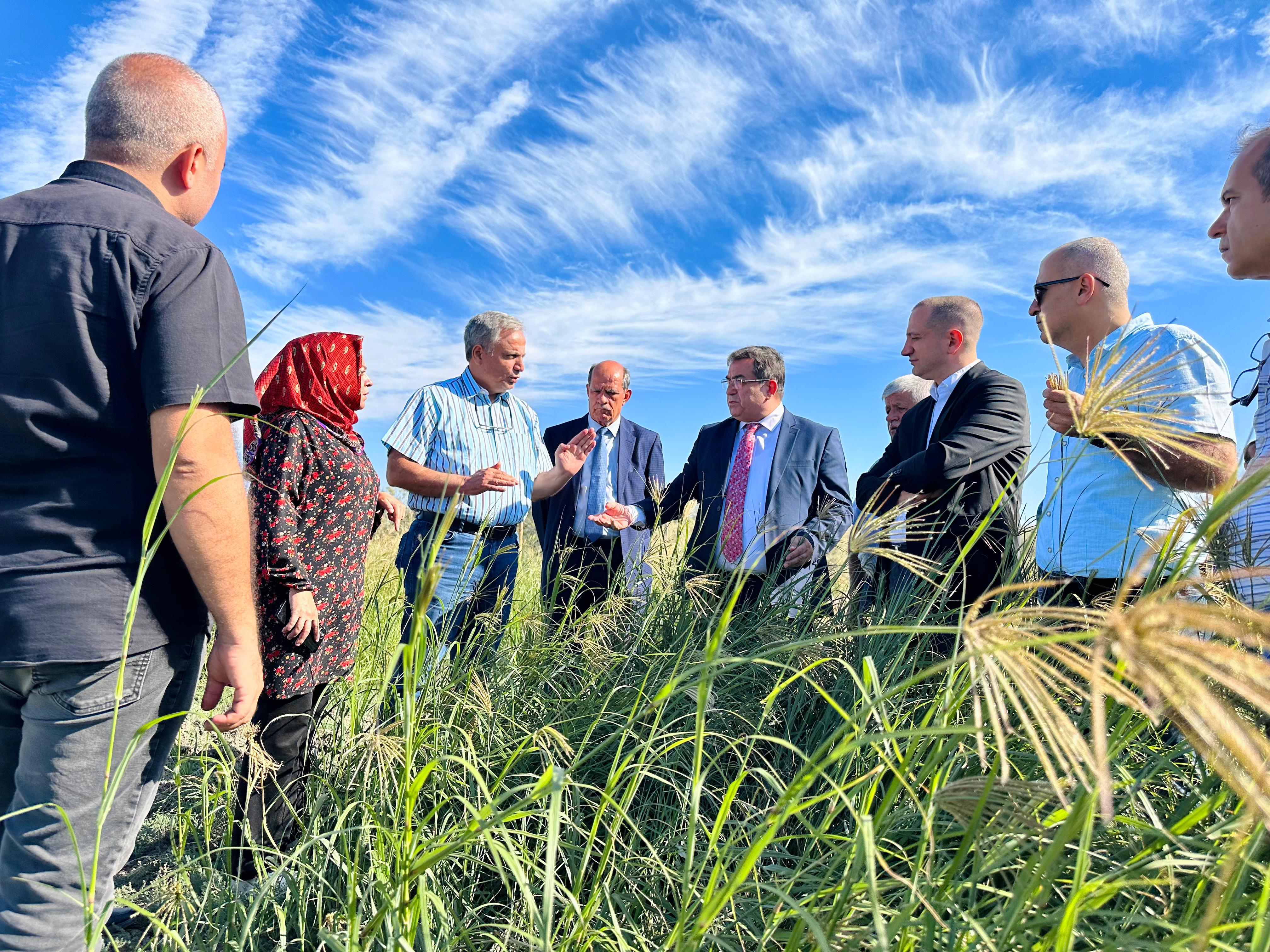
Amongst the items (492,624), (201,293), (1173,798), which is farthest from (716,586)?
(201,293)

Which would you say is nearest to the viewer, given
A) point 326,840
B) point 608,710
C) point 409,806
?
point 409,806

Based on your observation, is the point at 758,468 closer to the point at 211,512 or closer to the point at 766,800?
the point at 766,800

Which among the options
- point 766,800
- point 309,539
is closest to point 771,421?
point 766,800

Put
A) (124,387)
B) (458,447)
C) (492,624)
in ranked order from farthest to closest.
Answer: (458,447)
(492,624)
(124,387)

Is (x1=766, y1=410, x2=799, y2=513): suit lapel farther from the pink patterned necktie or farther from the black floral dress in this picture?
the black floral dress

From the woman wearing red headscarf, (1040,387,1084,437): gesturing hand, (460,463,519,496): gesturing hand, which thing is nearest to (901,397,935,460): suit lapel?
(1040,387,1084,437): gesturing hand

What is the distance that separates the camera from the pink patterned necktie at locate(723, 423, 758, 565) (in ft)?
13.4

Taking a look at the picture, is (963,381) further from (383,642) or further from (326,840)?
(326,840)

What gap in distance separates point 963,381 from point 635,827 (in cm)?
290

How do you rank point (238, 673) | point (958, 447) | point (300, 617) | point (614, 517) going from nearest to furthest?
point (238, 673) → point (300, 617) → point (958, 447) → point (614, 517)

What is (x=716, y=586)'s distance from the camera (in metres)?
3.79

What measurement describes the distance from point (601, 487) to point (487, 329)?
1368 mm

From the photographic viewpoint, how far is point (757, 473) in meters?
4.55

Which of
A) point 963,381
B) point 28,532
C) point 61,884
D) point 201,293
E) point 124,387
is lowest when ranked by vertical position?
point 61,884
